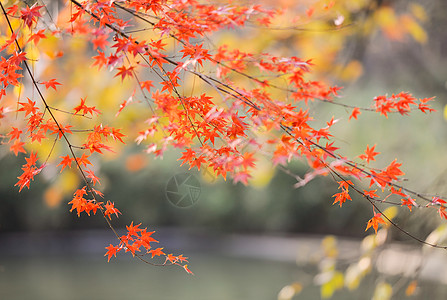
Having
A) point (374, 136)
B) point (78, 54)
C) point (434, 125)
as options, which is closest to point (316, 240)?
point (374, 136)

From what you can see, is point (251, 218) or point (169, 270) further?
point (251, 218)

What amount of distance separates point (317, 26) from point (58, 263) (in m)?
4.70

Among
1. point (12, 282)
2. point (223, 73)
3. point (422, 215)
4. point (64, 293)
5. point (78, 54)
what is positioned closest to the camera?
point (223, 73)

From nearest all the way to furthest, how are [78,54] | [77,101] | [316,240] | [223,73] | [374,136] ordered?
[223,73], [77,101], [78,54], [374,136], [316,240]

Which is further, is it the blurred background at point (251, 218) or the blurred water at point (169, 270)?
the blurred water at point (169, 270)

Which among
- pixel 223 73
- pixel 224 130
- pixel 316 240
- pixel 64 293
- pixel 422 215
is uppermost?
pixel 223 73

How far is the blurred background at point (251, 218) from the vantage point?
461 cm

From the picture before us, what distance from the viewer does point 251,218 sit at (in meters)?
7.25

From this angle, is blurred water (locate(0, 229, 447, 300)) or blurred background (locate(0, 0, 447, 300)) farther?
blurred water (locate(0, 229, 447, 300))

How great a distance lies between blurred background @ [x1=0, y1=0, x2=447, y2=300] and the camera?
4.61 m

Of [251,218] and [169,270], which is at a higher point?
[251,218]

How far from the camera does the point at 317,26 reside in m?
2.48

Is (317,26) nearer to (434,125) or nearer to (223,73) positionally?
(223,73)

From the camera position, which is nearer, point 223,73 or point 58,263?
point 223,73
